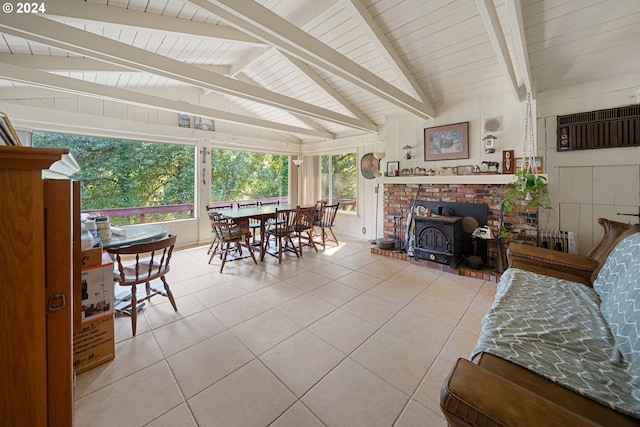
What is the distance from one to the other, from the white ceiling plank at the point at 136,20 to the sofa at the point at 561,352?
3.43m

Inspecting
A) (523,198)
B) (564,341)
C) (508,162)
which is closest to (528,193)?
(523,198)

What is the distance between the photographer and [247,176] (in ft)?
20.2

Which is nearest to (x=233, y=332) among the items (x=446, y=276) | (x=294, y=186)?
(x=446, y=276)

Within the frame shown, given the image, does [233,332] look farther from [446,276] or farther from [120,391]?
[446,276]

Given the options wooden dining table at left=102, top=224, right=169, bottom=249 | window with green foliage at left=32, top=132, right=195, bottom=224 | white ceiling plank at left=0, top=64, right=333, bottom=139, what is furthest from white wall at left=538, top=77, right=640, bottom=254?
window with green foliage at left=32, top=132, right=195, bottom=224

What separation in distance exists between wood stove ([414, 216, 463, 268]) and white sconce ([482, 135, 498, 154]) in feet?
3.43

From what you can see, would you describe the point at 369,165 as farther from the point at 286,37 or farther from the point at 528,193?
the point at 286,37

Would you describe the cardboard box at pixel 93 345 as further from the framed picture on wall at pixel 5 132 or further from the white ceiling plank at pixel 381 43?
the white ceiling plank at pixel 381 43

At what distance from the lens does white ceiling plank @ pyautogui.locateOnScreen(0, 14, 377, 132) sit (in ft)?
5.69

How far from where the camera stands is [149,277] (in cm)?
219

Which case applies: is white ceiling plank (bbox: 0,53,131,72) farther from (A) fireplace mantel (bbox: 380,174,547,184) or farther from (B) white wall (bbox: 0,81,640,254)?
(A) fireplace mantel (bbox: 380,174,547,184)

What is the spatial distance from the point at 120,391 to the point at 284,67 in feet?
14.1

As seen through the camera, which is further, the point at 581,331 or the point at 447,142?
the point at 447,142

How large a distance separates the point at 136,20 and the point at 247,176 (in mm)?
3994
